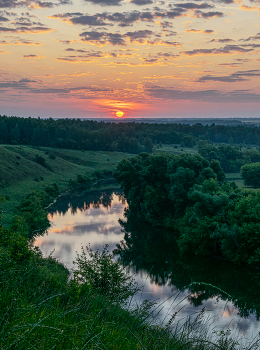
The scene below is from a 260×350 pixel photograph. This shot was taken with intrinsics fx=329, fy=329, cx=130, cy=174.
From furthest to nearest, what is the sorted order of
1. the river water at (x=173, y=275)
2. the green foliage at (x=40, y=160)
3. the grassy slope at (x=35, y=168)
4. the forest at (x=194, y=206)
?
the green foliage at (x=40, y=160)
the grassy slope at (x=35, y=168)
the forest at (x=194, y=206)
the river water at (x=173, y=275)

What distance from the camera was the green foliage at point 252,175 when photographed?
9681 centimetres

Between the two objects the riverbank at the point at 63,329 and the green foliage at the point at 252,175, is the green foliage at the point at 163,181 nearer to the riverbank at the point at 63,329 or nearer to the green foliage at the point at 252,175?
the green foliage at the point at 252,175

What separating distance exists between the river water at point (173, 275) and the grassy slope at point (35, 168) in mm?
10815

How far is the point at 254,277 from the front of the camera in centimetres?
3947

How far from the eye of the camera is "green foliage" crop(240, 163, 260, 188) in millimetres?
96812

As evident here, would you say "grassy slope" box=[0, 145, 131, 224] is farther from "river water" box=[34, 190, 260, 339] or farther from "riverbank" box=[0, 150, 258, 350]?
"riverbank" box=[0, 150, 258, 350]

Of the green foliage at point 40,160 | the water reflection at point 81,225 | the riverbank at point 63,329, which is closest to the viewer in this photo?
the riverbank at point 63,329

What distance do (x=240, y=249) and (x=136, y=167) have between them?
37.7 metres

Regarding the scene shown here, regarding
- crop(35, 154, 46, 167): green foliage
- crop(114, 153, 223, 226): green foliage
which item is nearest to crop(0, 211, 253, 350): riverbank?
crop(114, 153, 223, 226): green foliage

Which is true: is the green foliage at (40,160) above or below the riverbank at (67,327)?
below

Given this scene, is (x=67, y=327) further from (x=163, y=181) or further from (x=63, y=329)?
(x=163, y=181)

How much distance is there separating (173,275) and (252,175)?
64.9 metres

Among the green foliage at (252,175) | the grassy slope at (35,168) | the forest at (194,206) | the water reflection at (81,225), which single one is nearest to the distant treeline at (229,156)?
the green foliage at (252,175)

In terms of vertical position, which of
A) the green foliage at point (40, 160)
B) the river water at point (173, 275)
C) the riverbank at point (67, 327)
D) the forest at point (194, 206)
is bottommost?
the river water at point (173, 275)
